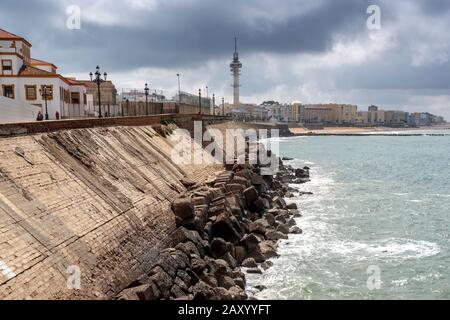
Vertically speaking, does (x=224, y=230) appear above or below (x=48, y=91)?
below

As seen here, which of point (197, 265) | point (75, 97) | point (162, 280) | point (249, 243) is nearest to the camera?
point (162, 280)

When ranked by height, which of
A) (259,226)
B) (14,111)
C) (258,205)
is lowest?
(259,226)

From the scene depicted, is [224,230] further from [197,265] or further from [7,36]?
[7,36]

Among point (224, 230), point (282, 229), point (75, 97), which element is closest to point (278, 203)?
point (282, 229)

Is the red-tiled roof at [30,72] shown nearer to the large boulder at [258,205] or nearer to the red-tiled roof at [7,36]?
the red-tiled roof at [7,36]

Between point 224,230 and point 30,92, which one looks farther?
point 30,92

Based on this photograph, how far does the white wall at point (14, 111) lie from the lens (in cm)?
2434

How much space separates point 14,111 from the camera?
2658cm

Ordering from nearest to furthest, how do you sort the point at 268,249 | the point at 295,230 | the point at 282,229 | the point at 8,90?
the point at 268,249 < the point at 282,229 < the point at 295,230 < the point at 8,90

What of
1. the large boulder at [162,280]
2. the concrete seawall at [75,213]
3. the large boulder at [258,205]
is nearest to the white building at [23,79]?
the concrete seawall at [75,213]

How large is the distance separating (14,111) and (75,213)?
1528cm

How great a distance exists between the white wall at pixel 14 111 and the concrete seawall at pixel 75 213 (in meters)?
5.18

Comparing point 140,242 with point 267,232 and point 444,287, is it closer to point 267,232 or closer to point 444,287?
point 267,232
